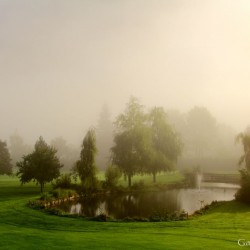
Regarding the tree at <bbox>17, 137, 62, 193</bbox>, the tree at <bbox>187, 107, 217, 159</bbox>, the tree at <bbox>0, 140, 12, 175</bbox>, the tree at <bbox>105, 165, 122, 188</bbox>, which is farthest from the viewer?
the tree at <bbox>187, 107, 217, 159</bbox>

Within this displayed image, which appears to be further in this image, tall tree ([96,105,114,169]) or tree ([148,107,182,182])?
tall tree ([96,105,114,169])

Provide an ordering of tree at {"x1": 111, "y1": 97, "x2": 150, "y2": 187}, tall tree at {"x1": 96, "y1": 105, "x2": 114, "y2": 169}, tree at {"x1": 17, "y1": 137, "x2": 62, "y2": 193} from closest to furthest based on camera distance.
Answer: tree at {"x1": 17, "y1": 137, "x2": 62, "y2": 193} < tree at {"x1": 111, "y1": 97, "x2": 150, "y2": 187} < tall tree at {"x1": 96, "y1": 105, "x2": 114, "y2": 169}

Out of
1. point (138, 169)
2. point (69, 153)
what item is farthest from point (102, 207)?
point (69, 153)

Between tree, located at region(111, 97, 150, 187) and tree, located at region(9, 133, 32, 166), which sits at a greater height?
tree, located at region(9, 133, 32, 166)

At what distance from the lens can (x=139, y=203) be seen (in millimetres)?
45844

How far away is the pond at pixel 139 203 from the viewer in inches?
1540

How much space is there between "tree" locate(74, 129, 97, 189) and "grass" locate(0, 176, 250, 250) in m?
17.5

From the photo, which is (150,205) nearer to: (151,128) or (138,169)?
(138,169)

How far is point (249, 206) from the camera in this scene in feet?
127

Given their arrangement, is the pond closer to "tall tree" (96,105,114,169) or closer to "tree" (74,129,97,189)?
"tree" (74,129,97,189)

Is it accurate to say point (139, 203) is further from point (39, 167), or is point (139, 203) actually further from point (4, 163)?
point (4, 163)

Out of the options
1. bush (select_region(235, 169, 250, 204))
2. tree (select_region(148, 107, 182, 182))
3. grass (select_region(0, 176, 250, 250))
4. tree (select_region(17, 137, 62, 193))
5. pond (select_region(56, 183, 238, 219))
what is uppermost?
tree (select_region(148, 107, 182, 182))

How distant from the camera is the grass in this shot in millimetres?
19355

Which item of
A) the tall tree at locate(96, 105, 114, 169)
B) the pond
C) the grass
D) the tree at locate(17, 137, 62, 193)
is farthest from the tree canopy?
the tall tree at locate(96, 105, 114, 169)
